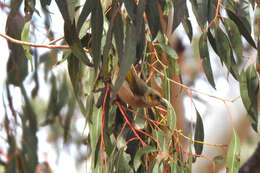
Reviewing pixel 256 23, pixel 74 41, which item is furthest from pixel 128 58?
pixel 256 23

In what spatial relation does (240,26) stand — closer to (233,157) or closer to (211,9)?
(211,9)

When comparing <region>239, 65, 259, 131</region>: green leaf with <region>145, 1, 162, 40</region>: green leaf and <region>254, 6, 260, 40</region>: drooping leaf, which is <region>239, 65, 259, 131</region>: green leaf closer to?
<region>254, 6, 260, 40</region>: drooping leaf

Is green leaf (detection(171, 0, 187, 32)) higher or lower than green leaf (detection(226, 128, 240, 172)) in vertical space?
higher

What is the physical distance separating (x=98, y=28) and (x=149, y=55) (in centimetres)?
29

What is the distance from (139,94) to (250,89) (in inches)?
14.1

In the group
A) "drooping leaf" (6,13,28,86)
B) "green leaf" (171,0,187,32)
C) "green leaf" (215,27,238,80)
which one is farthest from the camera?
"drooping leaf" (6,13,28,86)

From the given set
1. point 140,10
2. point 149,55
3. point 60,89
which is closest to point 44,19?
point 60,89

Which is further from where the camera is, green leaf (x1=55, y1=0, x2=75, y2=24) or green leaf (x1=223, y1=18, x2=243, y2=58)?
green leaf (x1=223, y1=18, x2=243, y2=58)

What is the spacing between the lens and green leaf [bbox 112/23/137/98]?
58 cm

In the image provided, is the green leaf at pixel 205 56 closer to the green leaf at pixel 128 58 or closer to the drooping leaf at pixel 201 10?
the drooping leaf at pixel 201 10

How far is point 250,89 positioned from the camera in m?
0.95

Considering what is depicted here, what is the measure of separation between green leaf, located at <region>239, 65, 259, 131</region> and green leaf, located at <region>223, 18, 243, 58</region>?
48mm

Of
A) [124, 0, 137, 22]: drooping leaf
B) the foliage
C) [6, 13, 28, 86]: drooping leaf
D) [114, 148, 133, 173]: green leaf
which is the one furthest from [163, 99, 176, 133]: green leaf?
[6, 13, 28, 86]: drooping leaf

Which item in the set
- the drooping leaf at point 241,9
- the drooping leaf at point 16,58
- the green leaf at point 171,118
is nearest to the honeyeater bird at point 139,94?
the green leaf at point 171,118
